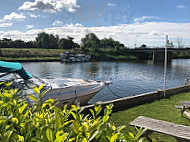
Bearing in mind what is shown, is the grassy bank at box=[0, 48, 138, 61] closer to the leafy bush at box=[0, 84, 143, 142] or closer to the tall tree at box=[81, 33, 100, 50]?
the tall tree at box=[81, 33, 100, 50]

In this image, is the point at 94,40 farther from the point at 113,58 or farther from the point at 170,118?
the point at 170,118

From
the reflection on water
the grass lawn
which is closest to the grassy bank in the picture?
the reflection on water

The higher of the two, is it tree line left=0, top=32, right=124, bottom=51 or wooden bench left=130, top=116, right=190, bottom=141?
tree line left=0, top=32, right=124, bottom=51

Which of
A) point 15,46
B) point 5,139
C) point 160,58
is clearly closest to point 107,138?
point 5,139

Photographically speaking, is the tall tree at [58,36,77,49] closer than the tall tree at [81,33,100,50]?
No

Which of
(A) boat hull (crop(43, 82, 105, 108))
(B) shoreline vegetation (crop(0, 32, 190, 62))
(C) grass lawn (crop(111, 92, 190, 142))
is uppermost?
(B) shoreline vegetation (crop(0, 32, 190, 62))

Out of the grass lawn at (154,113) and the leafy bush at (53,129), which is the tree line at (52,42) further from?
the leafy bush at (53,129)

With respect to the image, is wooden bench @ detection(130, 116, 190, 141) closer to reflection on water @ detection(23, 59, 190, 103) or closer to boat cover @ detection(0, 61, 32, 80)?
boat cover @ detection(0, 61, 32, 80)

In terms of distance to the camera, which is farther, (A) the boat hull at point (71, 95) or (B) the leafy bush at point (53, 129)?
(A) the boat hull at point (71, 95)

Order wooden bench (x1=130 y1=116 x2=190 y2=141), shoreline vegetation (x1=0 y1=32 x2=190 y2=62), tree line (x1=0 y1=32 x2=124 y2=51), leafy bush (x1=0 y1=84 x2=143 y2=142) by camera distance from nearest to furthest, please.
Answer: leafy bush (x1=0 y1=84 x2=143 y2=142) → wooden bench (x1=130 y1=116 x2=190 y2=141) → shoreline vegetation (x1=0 y1=32 x2=190 y2=62) → tree line (x1=0 y1=32 x2=124 y2=51)

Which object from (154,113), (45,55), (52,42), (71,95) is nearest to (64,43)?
(52,42)

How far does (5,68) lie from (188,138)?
763cm

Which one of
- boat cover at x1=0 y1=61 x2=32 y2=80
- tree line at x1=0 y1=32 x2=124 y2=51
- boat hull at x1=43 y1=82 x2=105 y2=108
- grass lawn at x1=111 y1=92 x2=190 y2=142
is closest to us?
grass lawn at x1=111 y1=92 x2=190 y2=142

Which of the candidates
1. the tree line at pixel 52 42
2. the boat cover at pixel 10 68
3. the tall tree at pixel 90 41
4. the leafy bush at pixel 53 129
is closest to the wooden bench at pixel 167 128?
the leafy bush at pixel 53 129
